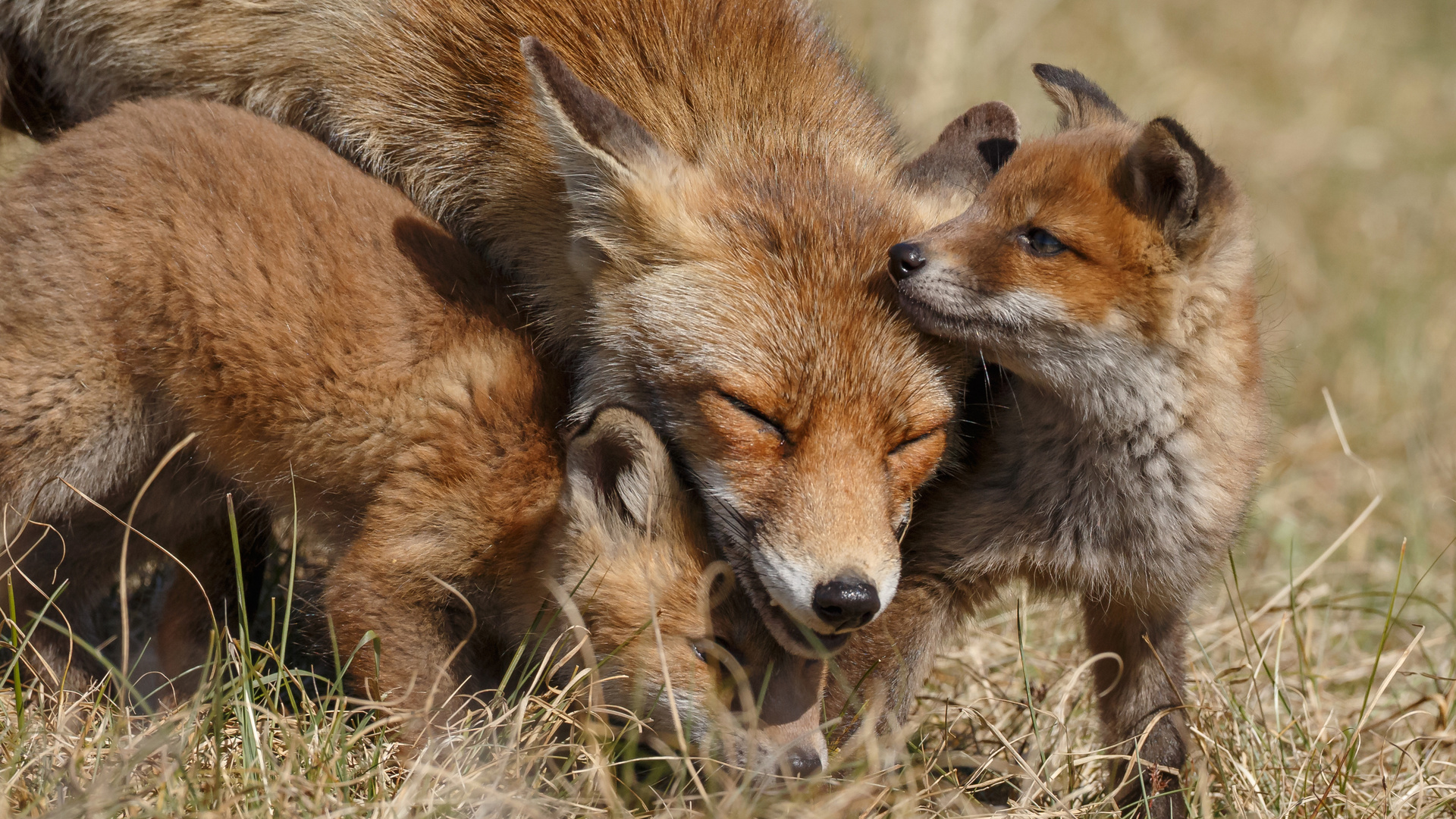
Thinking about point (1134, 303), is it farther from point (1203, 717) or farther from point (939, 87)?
point (939, 87)

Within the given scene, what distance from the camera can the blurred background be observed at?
311 inches

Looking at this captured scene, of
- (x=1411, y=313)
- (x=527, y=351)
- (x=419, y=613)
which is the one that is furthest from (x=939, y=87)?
(x=419, y=613)

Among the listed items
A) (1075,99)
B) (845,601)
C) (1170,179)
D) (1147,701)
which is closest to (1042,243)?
(1170,179)

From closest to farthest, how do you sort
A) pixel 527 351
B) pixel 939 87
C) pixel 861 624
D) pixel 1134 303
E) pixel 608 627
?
pixel 861 624
pixel 1134 303
pixel 608 627
pixel 527 351
pixel 939 87

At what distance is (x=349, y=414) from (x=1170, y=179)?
9.29 feet

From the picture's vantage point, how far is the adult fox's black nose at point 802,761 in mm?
3951

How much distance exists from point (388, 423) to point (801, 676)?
168cm

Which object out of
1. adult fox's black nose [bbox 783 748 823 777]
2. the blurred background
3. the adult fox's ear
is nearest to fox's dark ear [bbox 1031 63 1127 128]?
the blurred background

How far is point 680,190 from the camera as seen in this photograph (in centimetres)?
415

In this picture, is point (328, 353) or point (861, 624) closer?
point (861, 624)

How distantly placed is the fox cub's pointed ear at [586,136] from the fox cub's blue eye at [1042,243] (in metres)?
1.23

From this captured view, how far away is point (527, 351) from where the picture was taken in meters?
4.52

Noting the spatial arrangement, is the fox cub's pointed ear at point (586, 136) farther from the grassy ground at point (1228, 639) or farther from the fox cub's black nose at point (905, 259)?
the grassy ground at point (1228, 639)

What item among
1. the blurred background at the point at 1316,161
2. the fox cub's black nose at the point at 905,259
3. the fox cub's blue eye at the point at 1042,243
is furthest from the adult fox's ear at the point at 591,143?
the blurred background at the point at 1316,161
